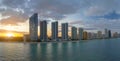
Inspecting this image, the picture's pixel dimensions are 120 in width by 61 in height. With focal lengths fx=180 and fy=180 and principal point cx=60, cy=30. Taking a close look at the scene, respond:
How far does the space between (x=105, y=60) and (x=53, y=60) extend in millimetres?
20236

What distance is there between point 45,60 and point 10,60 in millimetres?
13887

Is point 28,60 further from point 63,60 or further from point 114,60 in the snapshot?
point 114,60

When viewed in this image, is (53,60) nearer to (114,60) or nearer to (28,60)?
(28,60)

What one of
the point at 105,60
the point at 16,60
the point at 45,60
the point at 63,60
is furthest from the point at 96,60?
the point at 16,60

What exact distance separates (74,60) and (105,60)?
39.6ft

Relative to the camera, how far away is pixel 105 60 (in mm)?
69875

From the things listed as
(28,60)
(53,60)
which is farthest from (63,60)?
(28,60)

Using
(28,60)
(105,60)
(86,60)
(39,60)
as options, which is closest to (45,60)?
(39,60)

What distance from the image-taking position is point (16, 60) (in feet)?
231

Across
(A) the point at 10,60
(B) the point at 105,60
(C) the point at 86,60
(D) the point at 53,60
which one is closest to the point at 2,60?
(A) the point at 10,60

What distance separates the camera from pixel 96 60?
69.2 meters

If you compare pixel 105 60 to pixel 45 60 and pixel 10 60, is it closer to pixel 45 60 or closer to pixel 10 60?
pixel 45 60

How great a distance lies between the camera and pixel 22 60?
7044cm

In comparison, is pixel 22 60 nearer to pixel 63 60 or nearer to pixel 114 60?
pixel 63 60
